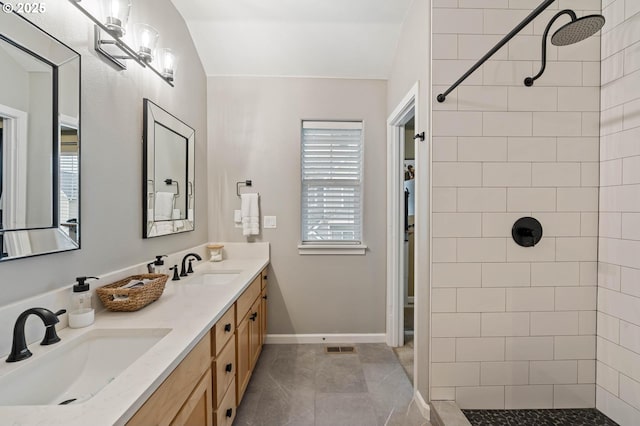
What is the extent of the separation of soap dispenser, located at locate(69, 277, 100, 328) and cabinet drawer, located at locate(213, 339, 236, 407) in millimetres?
576

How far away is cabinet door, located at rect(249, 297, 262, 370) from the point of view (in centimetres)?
210

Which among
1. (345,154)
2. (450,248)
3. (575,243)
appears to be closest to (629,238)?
(575,243)

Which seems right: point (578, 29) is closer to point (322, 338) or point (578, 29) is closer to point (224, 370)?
point (224, 370)

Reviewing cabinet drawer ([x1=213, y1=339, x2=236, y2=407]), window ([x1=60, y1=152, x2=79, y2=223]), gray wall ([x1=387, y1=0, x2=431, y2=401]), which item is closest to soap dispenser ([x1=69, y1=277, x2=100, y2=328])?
window ([x1=60, y1=152, x2=79, y2=223])

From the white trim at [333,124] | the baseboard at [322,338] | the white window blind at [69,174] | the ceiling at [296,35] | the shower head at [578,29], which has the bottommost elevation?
the baseboard at [322,338]

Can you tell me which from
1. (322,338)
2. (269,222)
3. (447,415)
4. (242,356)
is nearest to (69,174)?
(242,356)

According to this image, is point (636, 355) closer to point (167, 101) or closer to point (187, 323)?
point (187, 323)

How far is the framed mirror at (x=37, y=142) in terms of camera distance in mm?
971

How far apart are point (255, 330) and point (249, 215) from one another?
1.01 metres

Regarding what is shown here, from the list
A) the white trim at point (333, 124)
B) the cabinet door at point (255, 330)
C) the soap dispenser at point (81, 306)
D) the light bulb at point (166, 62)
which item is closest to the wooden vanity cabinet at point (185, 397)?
the soap dispenser at point (81, 306)

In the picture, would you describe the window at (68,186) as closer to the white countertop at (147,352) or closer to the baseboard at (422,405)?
the white countertop at (147,352)

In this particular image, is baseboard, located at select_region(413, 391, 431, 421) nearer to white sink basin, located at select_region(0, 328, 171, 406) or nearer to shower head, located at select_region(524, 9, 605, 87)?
white sink basin, located at select_region(0, 328, 171, 406)

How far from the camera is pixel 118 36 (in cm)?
137

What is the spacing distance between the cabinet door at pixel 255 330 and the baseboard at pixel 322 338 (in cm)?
37
